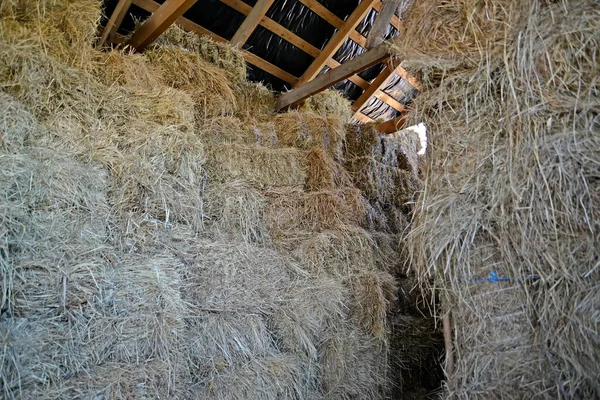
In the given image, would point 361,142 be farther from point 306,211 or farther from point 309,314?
point 309,314

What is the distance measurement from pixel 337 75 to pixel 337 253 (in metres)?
1.66

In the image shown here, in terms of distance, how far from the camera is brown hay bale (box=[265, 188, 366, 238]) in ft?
11.0

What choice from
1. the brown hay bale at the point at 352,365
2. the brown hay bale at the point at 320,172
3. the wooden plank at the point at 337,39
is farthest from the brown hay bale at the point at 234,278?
the wooden plank at the point at 337,39

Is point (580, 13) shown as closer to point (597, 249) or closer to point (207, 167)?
point (597, 249)

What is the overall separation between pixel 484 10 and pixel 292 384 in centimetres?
230

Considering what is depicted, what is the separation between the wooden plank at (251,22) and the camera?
4215 millimetres

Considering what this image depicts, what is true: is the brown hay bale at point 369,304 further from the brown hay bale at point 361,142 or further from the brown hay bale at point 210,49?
the brown hay bale at point 210,49

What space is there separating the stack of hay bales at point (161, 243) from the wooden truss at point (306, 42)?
12.9 inches

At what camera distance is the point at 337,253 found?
332 centimetres

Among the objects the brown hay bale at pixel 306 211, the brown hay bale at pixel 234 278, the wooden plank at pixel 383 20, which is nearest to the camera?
the brown hay bale at pixel 234 278

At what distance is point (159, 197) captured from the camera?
283cm

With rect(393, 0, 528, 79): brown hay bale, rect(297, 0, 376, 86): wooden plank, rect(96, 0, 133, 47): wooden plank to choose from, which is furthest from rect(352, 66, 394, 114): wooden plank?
rect(393, 0, 528, 79): brown hay bale

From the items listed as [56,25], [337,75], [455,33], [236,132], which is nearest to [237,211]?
[236,132]

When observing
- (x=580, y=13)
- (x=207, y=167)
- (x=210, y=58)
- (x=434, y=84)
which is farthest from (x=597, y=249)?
(x=210, y=58)
